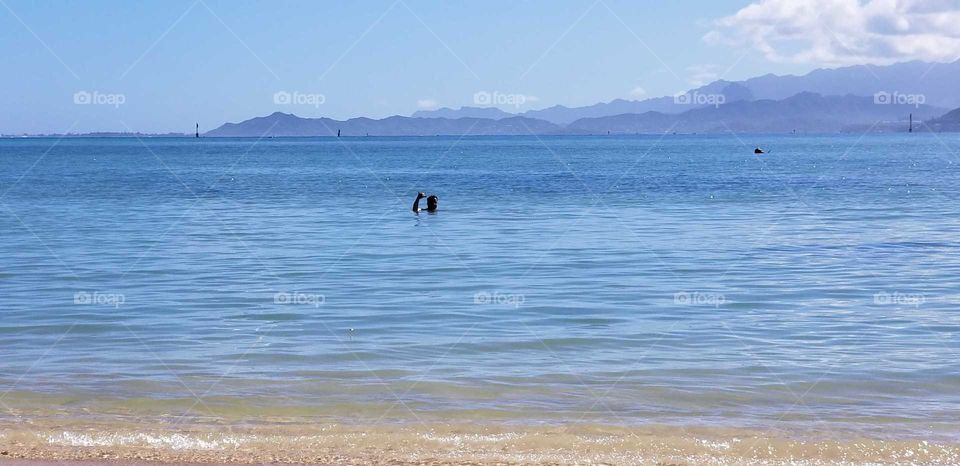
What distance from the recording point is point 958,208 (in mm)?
38188

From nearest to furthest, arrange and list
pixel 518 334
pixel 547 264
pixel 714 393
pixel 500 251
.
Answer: pixel 714 393 → pixel 518 334 → pixel 547 264 → pixel 500 251

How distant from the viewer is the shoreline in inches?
325

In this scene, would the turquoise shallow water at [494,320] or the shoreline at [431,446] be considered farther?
the turquoise shallow water at [494,320]

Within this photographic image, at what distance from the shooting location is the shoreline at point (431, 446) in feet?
27.1

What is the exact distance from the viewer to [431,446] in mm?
8883

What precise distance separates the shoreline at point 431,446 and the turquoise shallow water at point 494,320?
0.53m

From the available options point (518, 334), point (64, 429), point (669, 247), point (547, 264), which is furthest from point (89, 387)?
point (669, 247)

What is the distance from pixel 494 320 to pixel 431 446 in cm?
637

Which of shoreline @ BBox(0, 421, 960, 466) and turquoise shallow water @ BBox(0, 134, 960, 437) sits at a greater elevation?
turquoise shallow water @ BBox(0, 134, 960, 437)

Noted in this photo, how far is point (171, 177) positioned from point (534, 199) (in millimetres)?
36162

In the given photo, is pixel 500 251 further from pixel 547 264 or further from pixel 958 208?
pixel 958 208

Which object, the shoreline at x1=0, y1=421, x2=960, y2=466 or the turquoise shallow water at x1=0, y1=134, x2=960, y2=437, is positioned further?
the turquoise shallow water at x1=0, y1=134, x2=960, y2=437

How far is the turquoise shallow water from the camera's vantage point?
10656 millimetres

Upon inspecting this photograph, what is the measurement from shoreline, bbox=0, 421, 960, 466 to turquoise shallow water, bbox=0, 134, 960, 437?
0.53m
